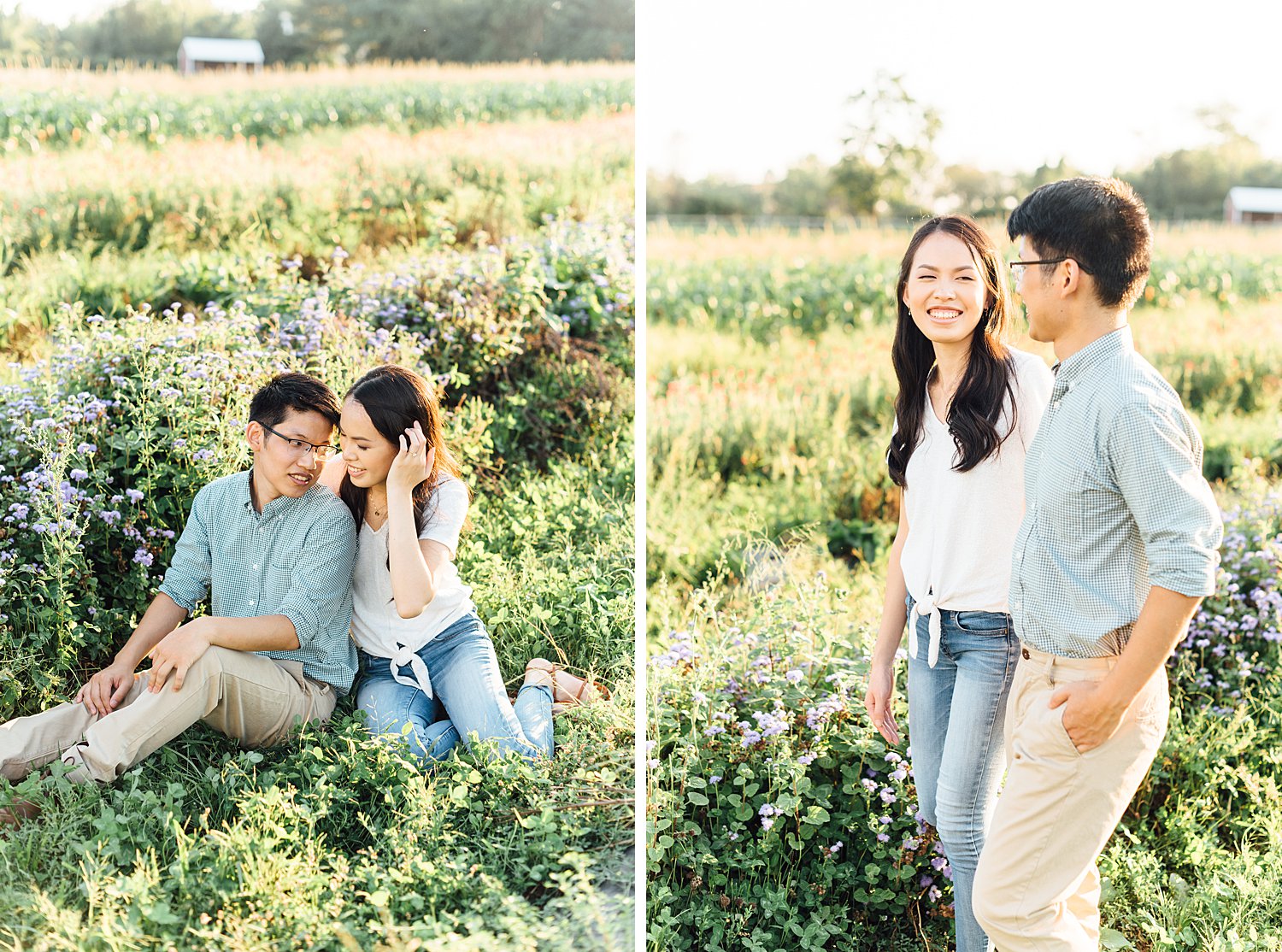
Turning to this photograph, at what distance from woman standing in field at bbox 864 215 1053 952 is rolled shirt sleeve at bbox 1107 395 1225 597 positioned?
1.21 feet

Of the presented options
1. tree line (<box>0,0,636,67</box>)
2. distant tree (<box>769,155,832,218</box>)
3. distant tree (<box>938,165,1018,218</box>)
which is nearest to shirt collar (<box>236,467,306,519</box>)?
tree line (<box>0,0,636,67</box>)

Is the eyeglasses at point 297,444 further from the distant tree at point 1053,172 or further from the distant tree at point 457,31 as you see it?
the distant tree at point 1053,172

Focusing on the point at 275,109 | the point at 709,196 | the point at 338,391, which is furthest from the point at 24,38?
the point at 709,196

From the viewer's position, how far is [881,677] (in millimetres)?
2588

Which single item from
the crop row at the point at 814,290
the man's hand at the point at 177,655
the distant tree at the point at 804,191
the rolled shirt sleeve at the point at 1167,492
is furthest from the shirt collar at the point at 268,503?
the distant tree at the point at 804,191

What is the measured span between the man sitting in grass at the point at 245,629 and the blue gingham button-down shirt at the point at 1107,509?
70.9 inches

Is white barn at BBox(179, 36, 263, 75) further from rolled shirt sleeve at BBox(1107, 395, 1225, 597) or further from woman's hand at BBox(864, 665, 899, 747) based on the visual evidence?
rolled shirt sleeve at BBox(1107, 395, 1225, 597)

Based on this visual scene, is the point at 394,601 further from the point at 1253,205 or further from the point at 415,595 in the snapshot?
the point at 1253,205

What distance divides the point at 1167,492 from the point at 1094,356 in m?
0.32

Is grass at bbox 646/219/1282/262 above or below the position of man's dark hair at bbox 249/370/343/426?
below

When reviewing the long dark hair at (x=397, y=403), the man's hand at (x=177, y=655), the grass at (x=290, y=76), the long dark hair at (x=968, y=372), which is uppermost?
the grass at (x=290, y=76)

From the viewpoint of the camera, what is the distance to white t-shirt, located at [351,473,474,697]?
3000 millimetres

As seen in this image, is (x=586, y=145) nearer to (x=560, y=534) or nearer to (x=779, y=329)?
(x=779, y=329)

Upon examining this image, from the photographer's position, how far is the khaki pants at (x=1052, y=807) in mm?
1975
